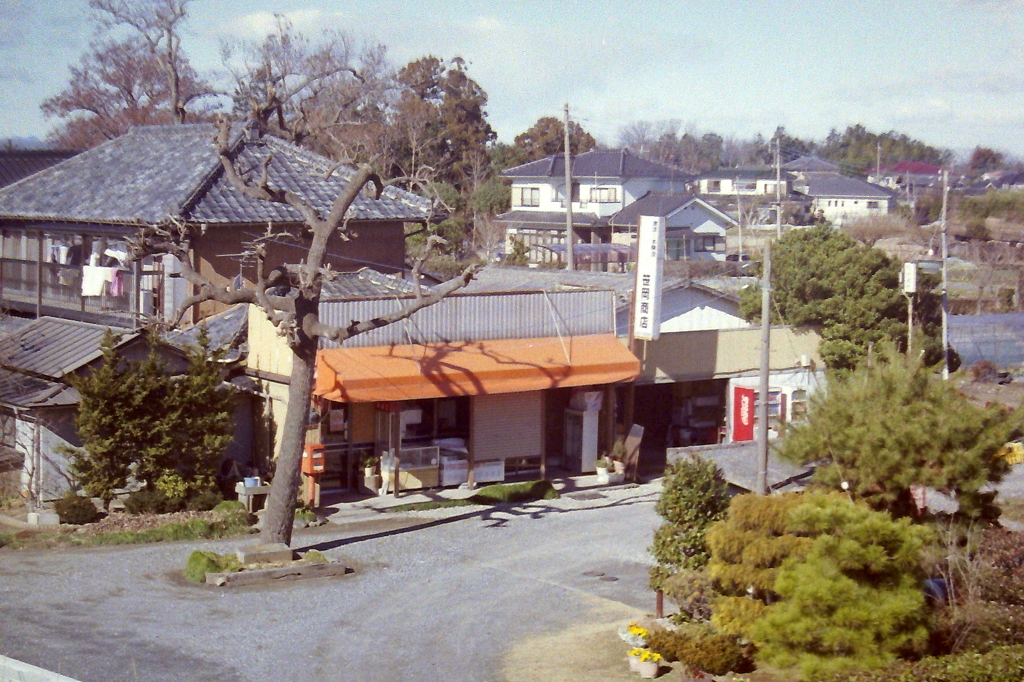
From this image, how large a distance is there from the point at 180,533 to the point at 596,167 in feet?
166

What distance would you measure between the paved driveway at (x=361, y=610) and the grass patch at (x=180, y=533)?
45cm

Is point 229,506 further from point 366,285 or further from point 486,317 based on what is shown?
point 366,285

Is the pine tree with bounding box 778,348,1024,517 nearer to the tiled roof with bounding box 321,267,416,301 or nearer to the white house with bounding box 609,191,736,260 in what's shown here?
the tiled roof with bounding box 321,267,416,301

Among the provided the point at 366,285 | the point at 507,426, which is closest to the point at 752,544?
the point at 507,426

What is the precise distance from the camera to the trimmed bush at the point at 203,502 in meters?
22.8

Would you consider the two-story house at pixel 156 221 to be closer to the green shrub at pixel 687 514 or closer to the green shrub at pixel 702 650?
the green shrub at pixel 687 514

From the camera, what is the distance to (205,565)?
1822 centimetres

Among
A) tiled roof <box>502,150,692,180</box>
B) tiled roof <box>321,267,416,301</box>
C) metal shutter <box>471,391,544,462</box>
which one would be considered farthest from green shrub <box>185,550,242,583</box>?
tiled roof <box>502,150,692,180</box>

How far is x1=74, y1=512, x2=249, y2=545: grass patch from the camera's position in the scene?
20438 millimetres

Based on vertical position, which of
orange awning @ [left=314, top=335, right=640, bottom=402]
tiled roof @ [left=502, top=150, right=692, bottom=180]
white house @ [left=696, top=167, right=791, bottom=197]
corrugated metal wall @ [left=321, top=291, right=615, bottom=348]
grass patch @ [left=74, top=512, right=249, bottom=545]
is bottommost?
grass patch @ [left=74, top=512, right=249, bottom=545]

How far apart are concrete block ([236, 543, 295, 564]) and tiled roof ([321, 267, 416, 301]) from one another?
8.96 metres

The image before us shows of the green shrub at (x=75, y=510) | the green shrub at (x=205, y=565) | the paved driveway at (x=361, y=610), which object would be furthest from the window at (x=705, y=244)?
the green shrub at (x=205, y=565)

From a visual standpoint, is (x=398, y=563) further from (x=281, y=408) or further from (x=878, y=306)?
(x=878, y=306)

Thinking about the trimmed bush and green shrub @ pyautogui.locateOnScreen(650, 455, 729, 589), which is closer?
green shrub @ pyautogui.locateOnScreen(650, 455, 729, 589)
